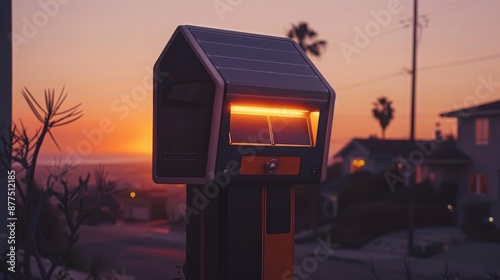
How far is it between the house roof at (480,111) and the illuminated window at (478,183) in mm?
2929

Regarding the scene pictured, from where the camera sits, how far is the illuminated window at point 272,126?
5676mm

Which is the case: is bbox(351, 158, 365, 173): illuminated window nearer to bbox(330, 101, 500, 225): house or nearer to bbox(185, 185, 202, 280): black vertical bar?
bbox(330, 101, 500, 225): house

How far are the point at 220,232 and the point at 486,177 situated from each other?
30.3 m

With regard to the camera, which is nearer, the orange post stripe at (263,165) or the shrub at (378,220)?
the orange post stripe at (263,165)

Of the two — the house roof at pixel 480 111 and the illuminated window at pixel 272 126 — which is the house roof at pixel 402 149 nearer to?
the house roof at pixel 480 111

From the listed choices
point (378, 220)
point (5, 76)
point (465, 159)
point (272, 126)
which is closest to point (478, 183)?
point (465, 159)

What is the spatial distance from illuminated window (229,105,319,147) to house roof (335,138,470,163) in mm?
27354

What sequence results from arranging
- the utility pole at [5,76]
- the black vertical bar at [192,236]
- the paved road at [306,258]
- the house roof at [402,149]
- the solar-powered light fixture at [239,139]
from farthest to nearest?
1. the house roof at [402,149]
2. the paved road at [306,258]
3. the utility pole at [5,76]
4. the black vertical bar at [192,236]
5. the solar-powered light fixture at [239,139]

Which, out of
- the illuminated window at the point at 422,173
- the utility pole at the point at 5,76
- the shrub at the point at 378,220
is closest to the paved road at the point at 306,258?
the shrub at the point at 378,220

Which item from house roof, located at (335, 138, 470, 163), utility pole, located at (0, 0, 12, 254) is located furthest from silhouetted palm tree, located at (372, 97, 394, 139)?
utility pole, located at (0, 0, 12, 254)

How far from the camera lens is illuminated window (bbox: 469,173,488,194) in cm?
3438

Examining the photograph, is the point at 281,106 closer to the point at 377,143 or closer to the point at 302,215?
the point at 302,215

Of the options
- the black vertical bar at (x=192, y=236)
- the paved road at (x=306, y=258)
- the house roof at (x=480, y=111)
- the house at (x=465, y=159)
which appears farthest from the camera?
the house at (x=465, y=159)

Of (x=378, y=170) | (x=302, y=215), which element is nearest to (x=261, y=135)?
(x=302, y=215)
